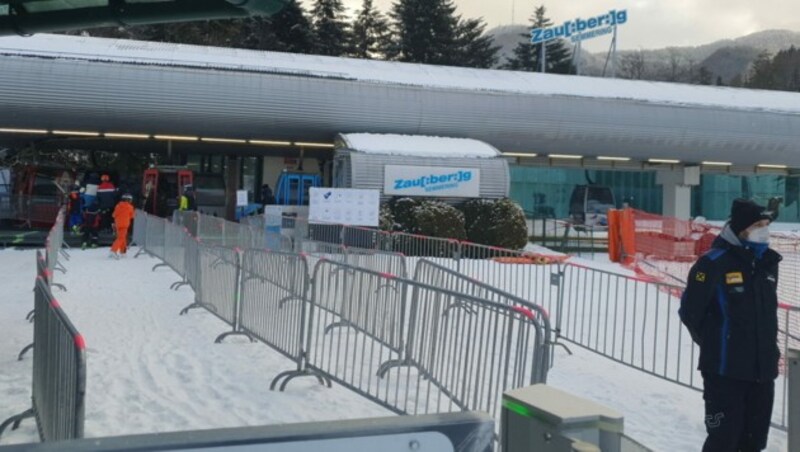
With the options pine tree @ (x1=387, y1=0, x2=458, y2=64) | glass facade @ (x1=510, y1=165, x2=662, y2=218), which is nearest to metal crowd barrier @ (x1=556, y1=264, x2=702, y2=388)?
glass facade @ (x1=510, y1=165, x2=662, y2=218)

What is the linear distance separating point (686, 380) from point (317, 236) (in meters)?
14.6

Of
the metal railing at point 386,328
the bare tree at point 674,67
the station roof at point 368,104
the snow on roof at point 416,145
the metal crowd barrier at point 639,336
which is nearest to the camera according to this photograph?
the metal railing at point 386,328

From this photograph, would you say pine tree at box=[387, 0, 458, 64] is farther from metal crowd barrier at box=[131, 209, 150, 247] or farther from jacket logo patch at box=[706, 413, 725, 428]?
jacket logo patch at box=[706, 413, 725, 428]

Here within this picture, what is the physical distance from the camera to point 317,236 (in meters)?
21.4

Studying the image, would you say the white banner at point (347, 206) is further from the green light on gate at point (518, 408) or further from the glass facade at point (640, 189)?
the glass facade at point (640, 189)

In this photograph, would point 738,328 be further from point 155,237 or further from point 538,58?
point 538,58

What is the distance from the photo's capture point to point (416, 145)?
26.5 meters

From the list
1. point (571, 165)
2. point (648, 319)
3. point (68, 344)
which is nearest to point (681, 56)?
point (571, 165)

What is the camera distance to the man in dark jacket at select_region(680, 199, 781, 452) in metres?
4.64

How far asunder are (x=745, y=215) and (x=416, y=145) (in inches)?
866

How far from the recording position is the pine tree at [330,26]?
55500mm

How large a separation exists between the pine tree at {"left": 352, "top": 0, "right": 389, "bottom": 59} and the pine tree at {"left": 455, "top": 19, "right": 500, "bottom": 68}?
6723 mm

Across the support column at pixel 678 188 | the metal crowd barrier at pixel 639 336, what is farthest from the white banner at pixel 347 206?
the support column at pixel 678 188

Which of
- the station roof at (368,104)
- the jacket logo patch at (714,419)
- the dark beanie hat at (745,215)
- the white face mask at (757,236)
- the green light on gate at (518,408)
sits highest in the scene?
the station roof at (368,104)
